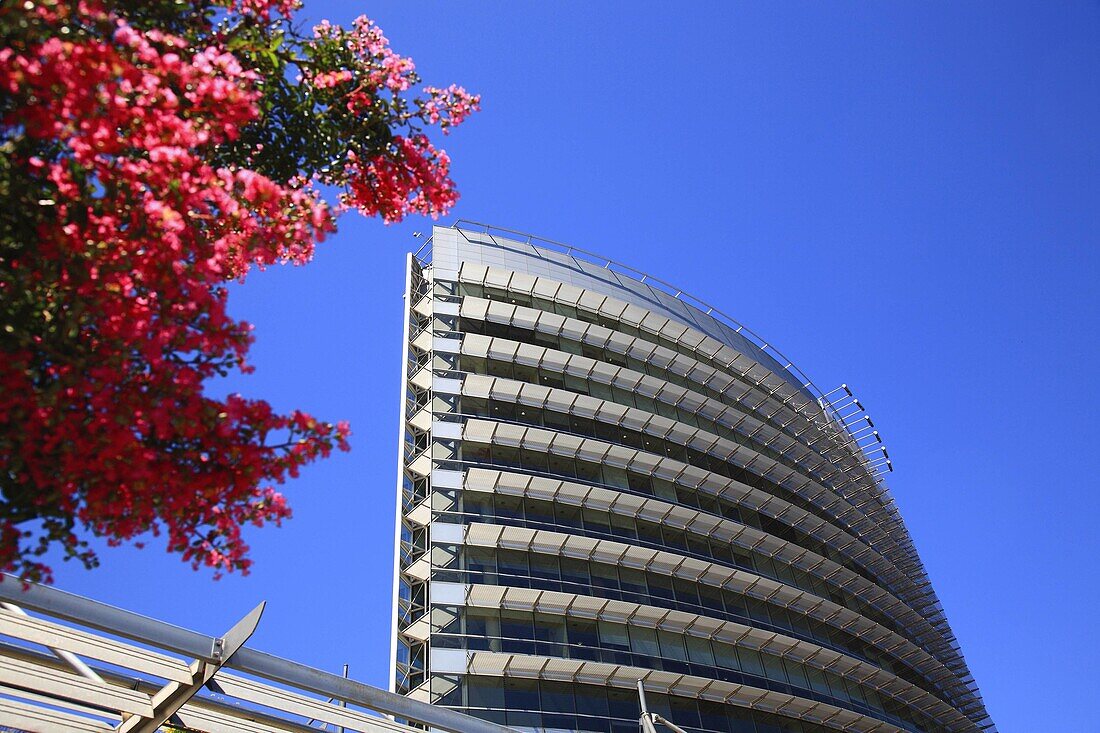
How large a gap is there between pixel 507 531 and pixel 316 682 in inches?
593

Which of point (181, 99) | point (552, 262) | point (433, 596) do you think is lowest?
point (181, 99)

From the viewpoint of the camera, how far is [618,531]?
109 ft

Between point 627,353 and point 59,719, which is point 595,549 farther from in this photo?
point 59,719

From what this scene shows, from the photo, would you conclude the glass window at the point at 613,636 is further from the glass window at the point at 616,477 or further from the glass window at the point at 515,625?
the glass window at the point at 616,477

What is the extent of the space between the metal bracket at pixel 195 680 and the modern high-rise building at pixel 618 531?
14069 mm

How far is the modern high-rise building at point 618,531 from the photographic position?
28.2m

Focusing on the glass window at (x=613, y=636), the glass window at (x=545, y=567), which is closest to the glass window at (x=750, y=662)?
the glass window at (x=613, y=636)

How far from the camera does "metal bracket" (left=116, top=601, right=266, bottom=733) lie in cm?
1241

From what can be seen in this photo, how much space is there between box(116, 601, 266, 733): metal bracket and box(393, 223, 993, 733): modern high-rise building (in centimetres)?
1407

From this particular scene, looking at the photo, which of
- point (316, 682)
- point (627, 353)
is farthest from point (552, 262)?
point (316, 682)

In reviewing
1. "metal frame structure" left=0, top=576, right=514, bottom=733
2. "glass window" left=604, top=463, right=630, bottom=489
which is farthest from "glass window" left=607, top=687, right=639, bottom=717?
"metal frame structure" left=0, top=576, right=514, bottom=733

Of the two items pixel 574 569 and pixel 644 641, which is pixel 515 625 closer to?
pixel 574 569

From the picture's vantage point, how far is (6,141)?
4.88m

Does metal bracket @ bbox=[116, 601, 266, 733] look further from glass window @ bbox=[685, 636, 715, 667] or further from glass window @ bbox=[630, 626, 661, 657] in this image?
glass window @ bbox=[685, 636, 715, 667]
